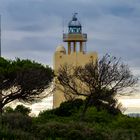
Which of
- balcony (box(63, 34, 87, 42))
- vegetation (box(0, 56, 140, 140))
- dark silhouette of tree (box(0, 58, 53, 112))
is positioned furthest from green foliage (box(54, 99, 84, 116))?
balcony (box(63, 34, 87, 42))

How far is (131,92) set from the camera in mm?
49469

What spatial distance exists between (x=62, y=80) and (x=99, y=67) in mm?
5443

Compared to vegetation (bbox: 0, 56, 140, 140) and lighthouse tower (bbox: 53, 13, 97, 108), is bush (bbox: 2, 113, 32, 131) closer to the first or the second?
vegetation (bbox: 0, 56, 140, 140)

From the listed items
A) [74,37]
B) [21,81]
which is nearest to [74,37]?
[74,37]

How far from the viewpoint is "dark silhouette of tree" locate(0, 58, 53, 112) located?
51.6 metres

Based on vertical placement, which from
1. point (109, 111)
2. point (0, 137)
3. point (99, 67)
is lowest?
point (0, 137)

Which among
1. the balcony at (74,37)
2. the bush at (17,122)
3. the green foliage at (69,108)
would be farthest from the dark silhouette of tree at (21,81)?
the bush at (17,122)

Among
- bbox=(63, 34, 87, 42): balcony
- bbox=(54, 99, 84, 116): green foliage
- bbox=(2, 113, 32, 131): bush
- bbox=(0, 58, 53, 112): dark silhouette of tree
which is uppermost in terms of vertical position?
bbox=(63, 34, 87, 42): balcony

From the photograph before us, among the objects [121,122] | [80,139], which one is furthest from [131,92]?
[80,139]

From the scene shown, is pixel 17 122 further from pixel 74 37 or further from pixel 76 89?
pixel 74 37

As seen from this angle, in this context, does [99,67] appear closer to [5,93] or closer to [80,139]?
[5,93]

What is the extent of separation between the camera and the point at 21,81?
5147 cm

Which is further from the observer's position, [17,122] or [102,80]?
[102,80]

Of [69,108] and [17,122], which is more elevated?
[69,108]
